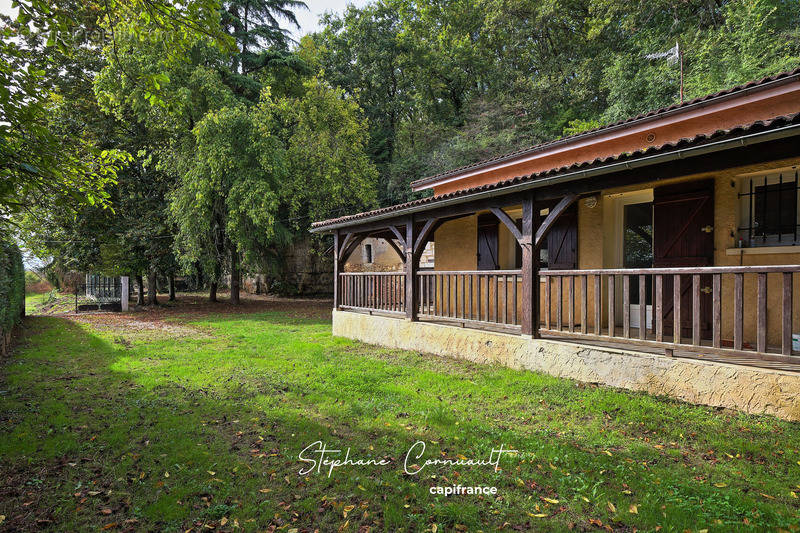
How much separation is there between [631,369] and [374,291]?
550cm

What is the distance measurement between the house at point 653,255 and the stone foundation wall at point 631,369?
1cm

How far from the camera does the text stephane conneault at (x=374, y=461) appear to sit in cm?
324

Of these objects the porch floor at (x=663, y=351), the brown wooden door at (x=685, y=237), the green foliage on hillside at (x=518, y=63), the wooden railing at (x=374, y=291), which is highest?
the green foliage on hillside at (x=518, y=63)

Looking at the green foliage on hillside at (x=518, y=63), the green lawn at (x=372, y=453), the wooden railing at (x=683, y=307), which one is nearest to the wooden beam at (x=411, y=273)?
the wooden railing at (x=683, y=307)

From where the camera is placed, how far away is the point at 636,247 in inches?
396

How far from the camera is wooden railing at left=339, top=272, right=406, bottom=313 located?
28.5 ft

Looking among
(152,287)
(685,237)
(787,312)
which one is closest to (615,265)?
(685,237)

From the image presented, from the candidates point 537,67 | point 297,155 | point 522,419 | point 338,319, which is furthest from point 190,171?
point 537,67

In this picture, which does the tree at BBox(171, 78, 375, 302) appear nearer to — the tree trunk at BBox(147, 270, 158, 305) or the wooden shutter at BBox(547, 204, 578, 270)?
the tree trunk at BBox(147, 270, 158, 305)

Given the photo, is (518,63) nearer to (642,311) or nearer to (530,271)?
(530,271)

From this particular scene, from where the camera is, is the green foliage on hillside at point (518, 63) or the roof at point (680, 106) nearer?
the roof at point (680, 106)

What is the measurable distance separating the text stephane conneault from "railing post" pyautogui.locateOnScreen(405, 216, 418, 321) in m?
4.49

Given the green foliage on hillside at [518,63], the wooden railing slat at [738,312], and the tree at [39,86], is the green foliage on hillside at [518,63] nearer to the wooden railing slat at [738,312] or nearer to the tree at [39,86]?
the wooden railing slat at [738,312]

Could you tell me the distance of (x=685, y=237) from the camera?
572 cm
